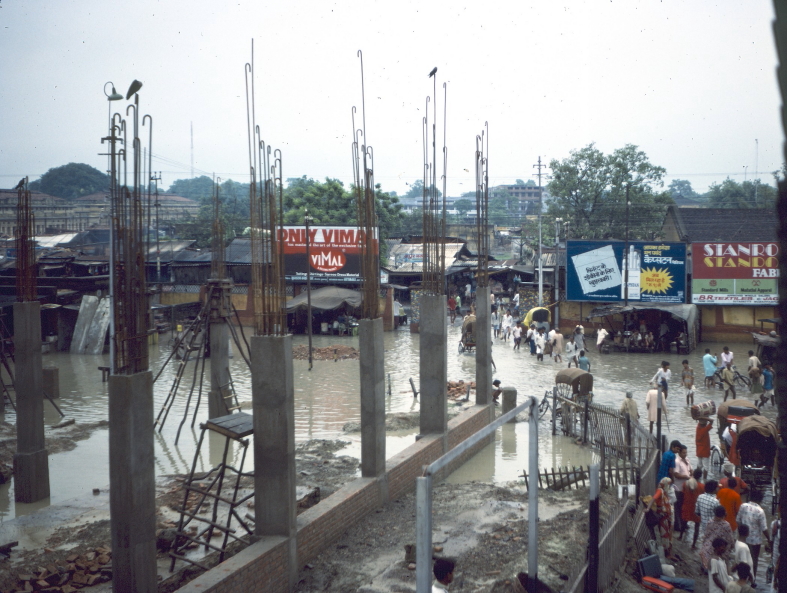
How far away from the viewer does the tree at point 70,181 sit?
246 ft

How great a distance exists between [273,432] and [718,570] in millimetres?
5521

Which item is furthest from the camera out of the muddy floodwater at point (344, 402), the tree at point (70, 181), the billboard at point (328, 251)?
the tree at point (70, 181)

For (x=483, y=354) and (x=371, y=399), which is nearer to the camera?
(x=371, y=399)

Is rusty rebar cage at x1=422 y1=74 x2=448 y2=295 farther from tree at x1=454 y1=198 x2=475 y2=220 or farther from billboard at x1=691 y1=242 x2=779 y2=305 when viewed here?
tree at x1=454 y1=198 x2=475 y2=220

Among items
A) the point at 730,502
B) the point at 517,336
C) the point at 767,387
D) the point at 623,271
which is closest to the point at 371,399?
the point at 730,502

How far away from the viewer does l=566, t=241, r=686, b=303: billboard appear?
107 feet

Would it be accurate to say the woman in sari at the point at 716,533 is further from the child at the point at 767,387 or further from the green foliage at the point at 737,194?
the green foliage at the point at 737,194

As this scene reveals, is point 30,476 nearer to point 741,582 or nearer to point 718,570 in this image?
point 718,570

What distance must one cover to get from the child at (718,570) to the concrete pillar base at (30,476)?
1102 centimetres

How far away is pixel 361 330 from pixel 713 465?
26.3 ft

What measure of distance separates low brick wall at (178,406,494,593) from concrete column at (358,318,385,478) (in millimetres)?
318

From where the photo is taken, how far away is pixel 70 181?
248 ft

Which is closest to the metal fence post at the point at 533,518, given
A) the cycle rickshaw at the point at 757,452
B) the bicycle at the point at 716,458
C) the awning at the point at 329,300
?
the cycle rickshaw at the point at 757,452

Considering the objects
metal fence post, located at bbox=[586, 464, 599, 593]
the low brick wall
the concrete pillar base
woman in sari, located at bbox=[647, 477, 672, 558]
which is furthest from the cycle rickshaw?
the concrete pillar base
